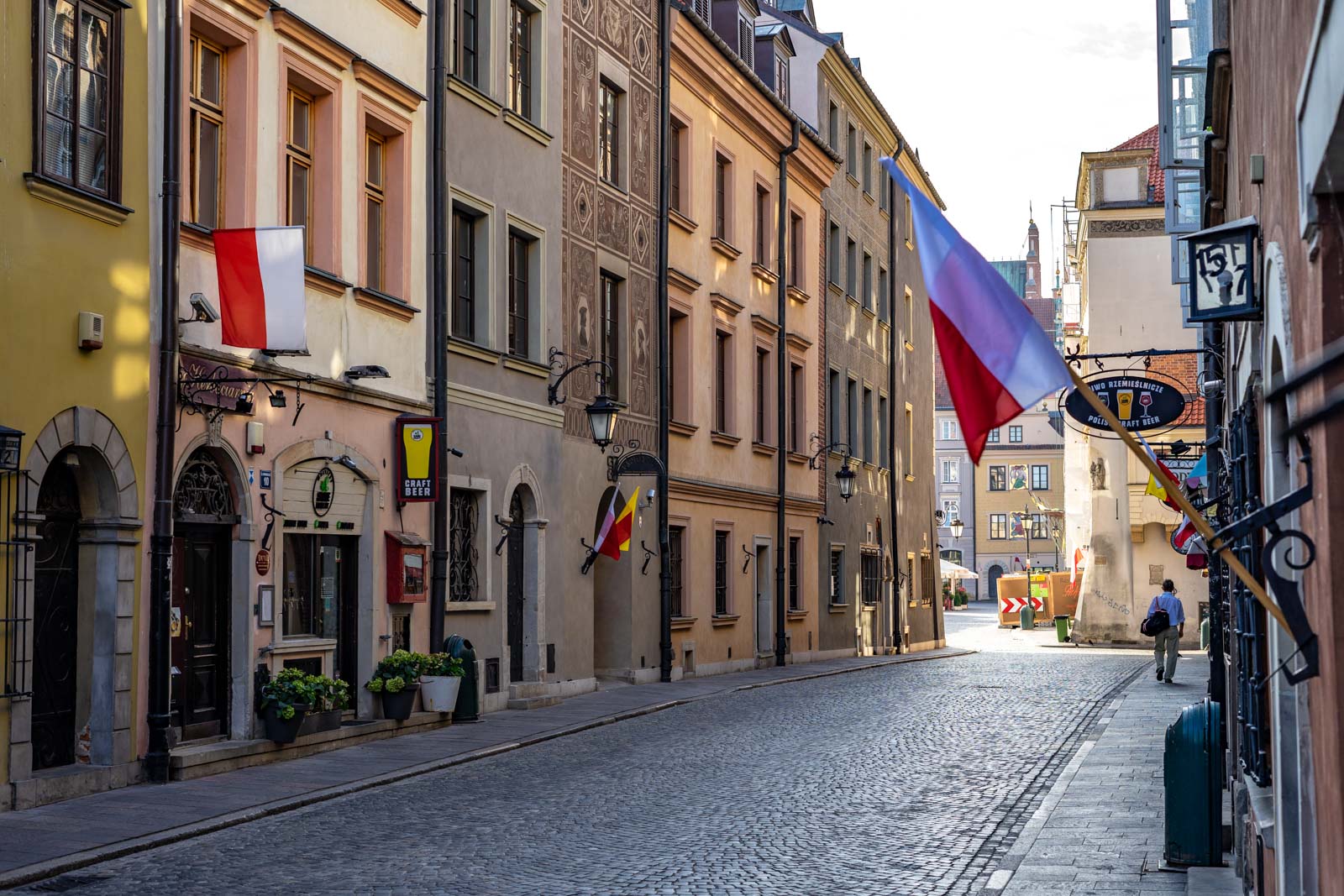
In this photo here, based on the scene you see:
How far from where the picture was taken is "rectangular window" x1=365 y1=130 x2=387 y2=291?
18734mm

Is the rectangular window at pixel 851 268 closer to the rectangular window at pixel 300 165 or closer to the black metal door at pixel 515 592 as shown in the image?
the black metal door at pixel 515 592

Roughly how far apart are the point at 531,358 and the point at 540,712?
17.1 ft

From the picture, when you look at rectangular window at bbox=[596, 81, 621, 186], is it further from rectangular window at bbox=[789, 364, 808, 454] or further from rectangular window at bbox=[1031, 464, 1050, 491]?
rectangular window at bbox=[1031, 464, 1050, 491]

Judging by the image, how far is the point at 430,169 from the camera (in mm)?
19984

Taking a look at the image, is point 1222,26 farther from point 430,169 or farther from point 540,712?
point 540,712

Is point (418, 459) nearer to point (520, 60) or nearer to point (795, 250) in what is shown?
point (520, 60)

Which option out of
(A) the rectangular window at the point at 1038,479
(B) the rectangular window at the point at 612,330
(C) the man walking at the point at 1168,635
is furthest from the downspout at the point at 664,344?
(A) the rectangular window at the point at 1038,479

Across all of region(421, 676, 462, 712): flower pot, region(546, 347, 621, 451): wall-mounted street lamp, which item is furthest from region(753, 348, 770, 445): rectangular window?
region(421, 676, 462, 712): flower pot

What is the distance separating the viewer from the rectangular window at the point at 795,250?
35.8 m

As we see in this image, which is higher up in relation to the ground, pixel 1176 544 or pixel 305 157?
pixel 305 157

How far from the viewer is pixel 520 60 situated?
2305cm

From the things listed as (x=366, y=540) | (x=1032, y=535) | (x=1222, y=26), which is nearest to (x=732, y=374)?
(x=366, y=540)

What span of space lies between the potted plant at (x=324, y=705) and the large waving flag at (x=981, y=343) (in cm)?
1153

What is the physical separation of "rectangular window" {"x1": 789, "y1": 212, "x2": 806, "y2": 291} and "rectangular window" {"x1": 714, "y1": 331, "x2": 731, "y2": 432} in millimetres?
4624
